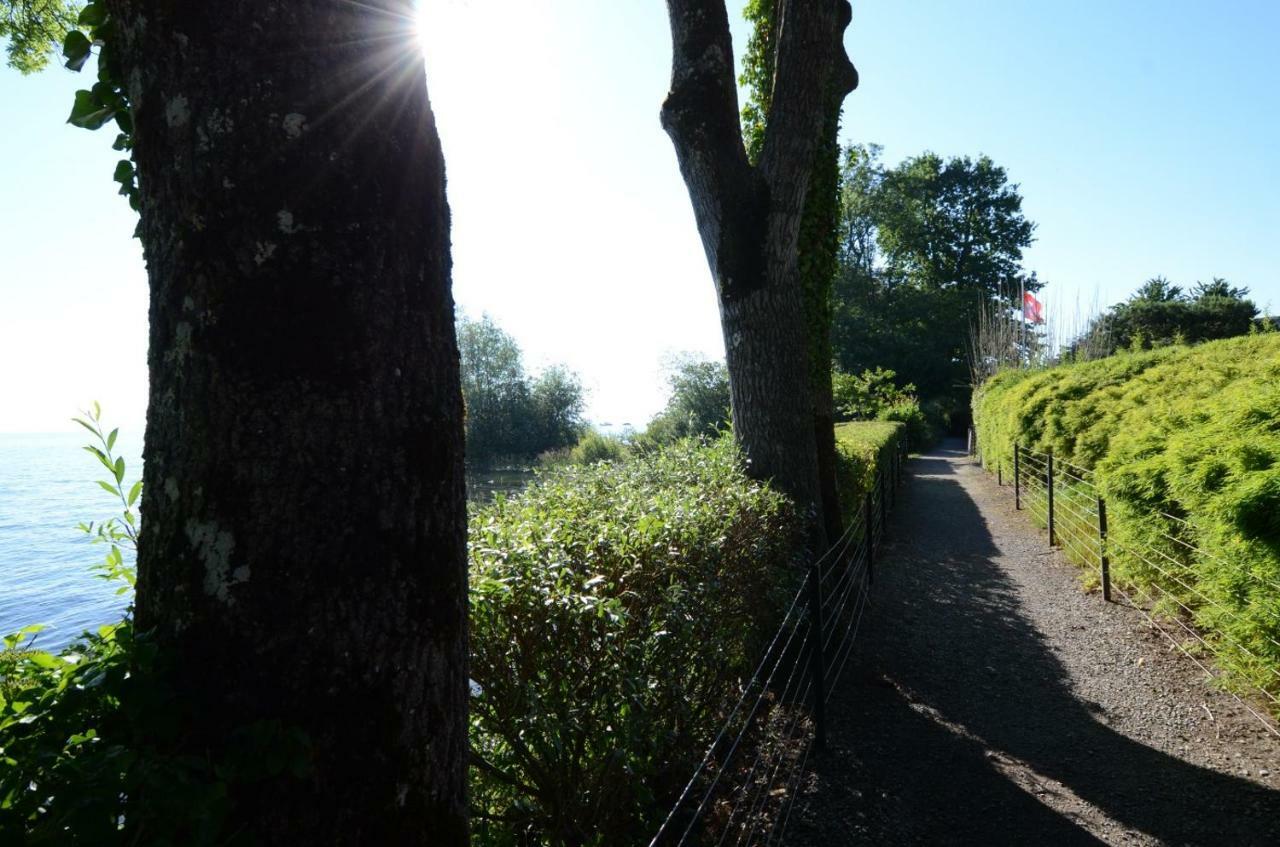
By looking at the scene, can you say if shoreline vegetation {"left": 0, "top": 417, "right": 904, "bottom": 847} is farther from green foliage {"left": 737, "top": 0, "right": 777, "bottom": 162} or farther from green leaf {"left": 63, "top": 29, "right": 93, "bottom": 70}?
green foliage {"left": 737, "top": 0, "right": 777, "bottom": 162}

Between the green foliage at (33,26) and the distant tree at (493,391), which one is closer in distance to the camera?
the green foliage at (33,26)

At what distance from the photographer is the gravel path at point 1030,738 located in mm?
4012

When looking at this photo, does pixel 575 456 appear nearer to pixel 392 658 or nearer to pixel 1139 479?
pixel 1139 479

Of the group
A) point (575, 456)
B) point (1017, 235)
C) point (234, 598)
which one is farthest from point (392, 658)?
point (1017, 235)

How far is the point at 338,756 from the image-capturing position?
4.49ft

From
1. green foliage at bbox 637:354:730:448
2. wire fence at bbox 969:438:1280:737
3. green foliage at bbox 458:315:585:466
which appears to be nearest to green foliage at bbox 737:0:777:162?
wire fence at bbox 969:438:1280:737

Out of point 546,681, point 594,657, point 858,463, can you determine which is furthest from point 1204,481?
point 858,463

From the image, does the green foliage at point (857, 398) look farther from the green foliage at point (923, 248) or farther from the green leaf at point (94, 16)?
the green leaf at point (94, 16)

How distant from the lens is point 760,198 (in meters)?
6.77

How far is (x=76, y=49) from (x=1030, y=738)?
6156 mm

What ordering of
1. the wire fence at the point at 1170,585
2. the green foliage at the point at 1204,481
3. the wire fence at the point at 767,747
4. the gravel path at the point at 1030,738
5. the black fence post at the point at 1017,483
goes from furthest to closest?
1. the black fence post at the point at 1017,483
2. the wire fence at the point at 1170,585
3. the green foliage at the point at 1204,481
4. the gravel path at the point at 1030,738
5. the wire fence at the point at 767,747

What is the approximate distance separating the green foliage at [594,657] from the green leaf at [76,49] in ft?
5.69

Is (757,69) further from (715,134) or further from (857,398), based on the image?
(857,398)

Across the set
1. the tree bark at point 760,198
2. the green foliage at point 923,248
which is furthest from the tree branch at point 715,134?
the green foliage at point 923,248
